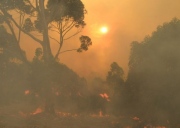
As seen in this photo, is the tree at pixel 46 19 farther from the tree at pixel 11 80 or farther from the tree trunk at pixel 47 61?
the tree at pixel 11 80

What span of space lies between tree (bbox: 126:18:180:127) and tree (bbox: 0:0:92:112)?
226 inches

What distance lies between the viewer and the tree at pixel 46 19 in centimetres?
1866

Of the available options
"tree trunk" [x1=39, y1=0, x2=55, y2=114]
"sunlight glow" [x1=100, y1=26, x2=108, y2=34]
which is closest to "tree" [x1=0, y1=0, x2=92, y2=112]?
"tree trunk" [x1=39, y1=0, x2=55, y2=114]

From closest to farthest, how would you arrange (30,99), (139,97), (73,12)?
(139,97) < (73,12) < (30,99)

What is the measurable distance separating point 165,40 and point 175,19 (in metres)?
1.18

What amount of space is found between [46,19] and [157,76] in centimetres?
929

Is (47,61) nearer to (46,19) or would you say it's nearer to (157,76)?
(46,19)

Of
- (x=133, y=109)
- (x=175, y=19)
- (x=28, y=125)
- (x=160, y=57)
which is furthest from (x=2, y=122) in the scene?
(x=175, y=19)

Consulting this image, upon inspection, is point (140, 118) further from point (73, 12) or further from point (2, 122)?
point (73, 12)

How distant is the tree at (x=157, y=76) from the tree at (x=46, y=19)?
5744 mm

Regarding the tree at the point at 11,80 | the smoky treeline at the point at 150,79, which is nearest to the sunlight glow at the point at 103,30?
the tree at the point at 11,80

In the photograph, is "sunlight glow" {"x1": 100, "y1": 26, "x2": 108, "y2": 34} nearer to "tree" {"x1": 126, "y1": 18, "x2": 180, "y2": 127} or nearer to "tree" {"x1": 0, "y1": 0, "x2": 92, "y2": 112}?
"tree" {"x1": 0, "y1": 0, "x2": 92, "y2": 112}

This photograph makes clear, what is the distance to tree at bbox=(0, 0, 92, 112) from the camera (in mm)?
18656

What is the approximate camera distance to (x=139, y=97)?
14531mm
